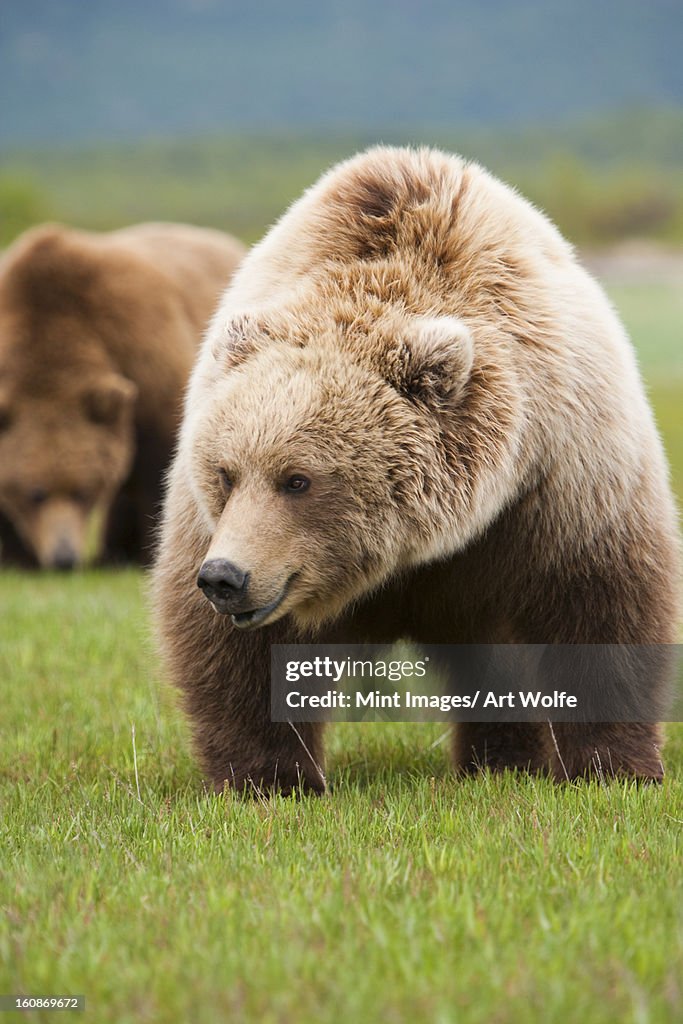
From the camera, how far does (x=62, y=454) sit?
11.1 metres

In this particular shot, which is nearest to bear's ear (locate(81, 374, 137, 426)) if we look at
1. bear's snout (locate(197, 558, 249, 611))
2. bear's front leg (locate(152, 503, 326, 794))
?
bear's front leg (locate(152, 503, 326, 794))

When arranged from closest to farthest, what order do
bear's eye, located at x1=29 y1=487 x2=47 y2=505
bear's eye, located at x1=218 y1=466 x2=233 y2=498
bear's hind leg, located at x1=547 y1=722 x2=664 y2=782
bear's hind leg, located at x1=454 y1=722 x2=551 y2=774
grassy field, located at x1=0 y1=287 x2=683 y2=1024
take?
grassy field, located at x1=0 y1=287 x2=683 y2=1024, bear's eye, located at x1=218 y1=466 x2=233 y2=498, bear's hind leg, located at x1=547 y1=722 x2=664 y2=782, bear's hind leg, located at x1=454 y1=722 x2=551 y2=774, bear's eye, located at x1=29 y1=487 x2=47 y2=505

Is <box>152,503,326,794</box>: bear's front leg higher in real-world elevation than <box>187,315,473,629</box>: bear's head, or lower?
lower

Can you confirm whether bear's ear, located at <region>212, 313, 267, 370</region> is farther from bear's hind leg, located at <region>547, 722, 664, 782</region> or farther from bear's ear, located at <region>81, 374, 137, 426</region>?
bear's ear, located at <region>81, 374, 137, 426</region>

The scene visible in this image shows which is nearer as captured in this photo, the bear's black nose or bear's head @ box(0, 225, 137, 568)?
the bear's black nose

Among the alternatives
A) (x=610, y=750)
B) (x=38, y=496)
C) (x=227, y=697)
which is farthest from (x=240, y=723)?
(x=38, y=496)

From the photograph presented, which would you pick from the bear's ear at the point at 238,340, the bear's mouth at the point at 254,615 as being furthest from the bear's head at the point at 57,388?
the bear's mouth at the point at 254,615

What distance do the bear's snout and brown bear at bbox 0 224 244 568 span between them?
7.33 m

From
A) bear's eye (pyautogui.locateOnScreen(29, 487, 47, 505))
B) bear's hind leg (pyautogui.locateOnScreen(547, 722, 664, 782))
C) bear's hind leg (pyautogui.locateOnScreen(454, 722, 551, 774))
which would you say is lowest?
bear's hind leg (pyautogui.locateOnScreen(454, 722, 551, 774))

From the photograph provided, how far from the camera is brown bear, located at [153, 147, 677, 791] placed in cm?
390

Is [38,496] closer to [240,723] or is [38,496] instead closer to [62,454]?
[62,454]

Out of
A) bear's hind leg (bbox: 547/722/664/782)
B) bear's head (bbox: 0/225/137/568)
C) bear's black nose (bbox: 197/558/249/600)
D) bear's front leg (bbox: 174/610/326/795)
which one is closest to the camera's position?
bear's black nose (bbox: 197/558/249/600)

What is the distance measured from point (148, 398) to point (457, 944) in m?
9.16

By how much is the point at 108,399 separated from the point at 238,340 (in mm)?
7037
